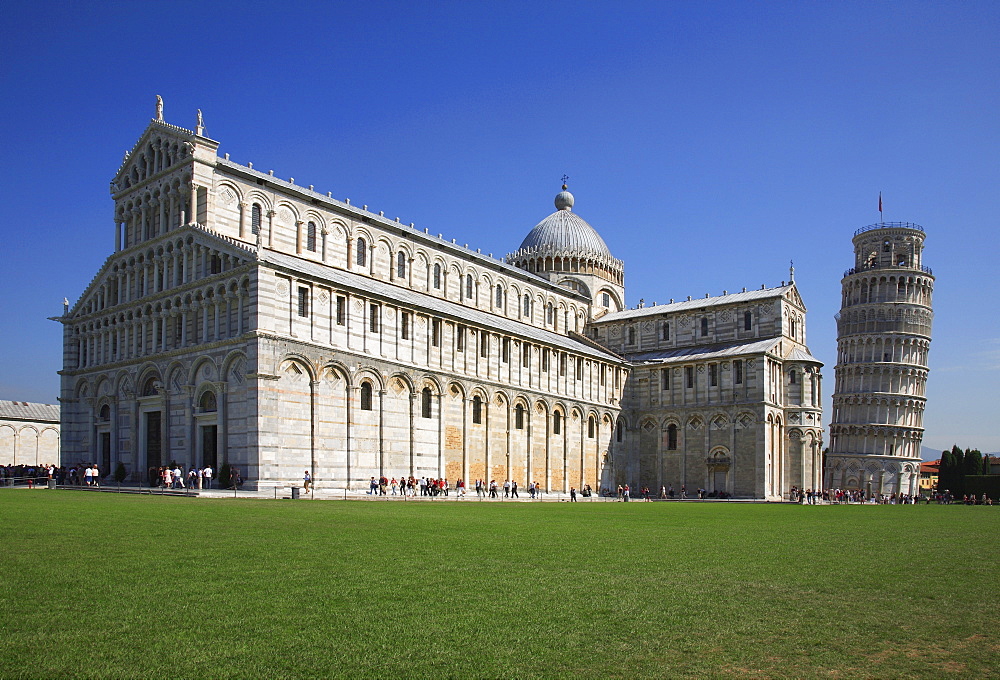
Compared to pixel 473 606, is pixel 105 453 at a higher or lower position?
lower

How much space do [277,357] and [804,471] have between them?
41445 mm

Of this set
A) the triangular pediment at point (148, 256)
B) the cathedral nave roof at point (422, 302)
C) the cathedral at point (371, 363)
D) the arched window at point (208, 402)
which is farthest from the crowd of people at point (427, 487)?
the triangular pediment at point (148, 256)

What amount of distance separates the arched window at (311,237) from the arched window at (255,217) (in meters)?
3.23

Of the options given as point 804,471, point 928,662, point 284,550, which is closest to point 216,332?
point 284,550

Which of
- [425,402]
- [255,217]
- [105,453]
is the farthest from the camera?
[105,453]

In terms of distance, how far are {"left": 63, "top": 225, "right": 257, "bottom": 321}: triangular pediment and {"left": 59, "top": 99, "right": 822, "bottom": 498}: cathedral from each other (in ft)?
0.53

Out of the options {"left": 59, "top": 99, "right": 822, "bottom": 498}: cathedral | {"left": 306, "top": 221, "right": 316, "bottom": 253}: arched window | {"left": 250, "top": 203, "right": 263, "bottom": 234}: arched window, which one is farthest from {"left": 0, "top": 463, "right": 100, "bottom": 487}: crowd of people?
{"left": 306, "top": 221, "right": 316, "bottom": 253}: arched window

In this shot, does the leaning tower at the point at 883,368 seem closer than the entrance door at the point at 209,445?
No

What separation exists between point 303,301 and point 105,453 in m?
16.6

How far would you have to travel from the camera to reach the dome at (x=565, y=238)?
75.6 m

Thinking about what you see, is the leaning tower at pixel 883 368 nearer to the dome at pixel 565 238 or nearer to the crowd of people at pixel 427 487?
the dome at pixel 565 238

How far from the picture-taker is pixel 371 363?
43.2 m

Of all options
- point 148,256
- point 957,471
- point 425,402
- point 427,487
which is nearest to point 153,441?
point 148,256

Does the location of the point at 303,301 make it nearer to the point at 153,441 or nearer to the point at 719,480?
the point at 153,441
